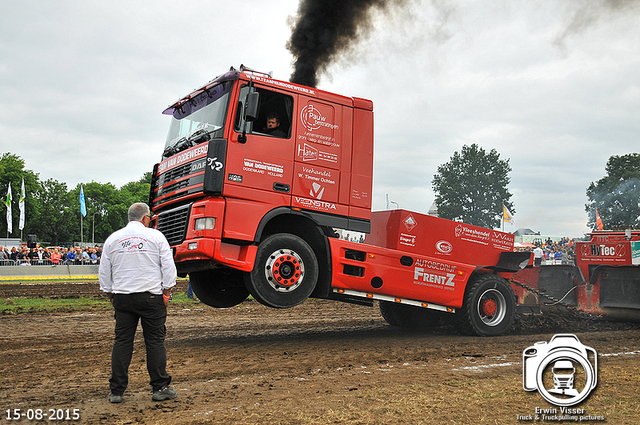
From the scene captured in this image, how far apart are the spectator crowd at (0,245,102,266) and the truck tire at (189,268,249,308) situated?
69.4 feet

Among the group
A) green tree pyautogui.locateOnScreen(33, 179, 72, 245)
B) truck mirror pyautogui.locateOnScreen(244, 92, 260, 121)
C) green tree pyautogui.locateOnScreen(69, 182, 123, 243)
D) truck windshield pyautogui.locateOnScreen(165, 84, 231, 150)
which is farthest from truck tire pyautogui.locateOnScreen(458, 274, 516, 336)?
green tree pyautogui.locateOnScreen(69, 182, 123, 243)

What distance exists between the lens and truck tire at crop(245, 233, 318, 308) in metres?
6.81

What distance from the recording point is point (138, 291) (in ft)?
15.4

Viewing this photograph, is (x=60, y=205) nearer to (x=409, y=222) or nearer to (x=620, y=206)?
(x=620, y=206)

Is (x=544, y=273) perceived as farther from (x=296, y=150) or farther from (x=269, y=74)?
(x=269, y=74)

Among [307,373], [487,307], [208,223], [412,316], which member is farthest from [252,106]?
[412,316]

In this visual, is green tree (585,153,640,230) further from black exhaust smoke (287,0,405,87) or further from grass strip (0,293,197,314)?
grass strip (0,293,197,314)

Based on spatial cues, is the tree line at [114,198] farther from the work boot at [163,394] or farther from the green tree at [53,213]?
the work boot at [163,394]

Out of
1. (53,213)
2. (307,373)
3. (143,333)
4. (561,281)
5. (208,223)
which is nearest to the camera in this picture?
(143,333)

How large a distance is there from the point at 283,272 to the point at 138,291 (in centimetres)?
256

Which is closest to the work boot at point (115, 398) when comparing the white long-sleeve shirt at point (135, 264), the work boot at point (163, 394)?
the work boot at point (163, 394)

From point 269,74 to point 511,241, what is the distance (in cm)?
541

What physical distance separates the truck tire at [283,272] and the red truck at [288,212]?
14 mm

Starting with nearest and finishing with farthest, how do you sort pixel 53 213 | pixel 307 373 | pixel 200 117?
1. pixel 307 373
2. pixel 200 117
3. pixel 53 213
